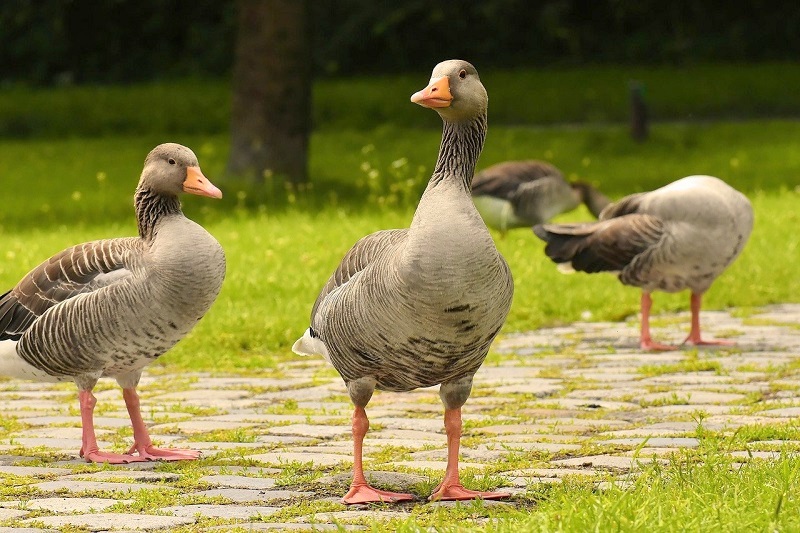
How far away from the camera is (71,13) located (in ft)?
108

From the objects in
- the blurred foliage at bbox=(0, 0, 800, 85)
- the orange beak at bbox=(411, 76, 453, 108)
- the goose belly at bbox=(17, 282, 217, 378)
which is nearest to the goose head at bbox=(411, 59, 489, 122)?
the orange beak at bbox=(411, 76, 453, 108)

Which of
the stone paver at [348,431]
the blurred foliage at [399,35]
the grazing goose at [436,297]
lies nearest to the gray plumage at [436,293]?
the grazing goose at [436,297]

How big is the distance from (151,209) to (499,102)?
22061 mm

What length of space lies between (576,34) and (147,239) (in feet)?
84.8

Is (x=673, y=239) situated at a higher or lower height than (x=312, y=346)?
higher

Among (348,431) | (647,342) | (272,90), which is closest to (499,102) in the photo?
(272,90)

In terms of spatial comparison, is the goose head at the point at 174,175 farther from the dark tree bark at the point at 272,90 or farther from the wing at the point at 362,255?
the dark tree bark at the point at 272,90

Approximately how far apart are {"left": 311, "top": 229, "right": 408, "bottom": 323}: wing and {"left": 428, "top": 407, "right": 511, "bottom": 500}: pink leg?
686mm

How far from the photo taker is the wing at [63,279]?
6.17 metres

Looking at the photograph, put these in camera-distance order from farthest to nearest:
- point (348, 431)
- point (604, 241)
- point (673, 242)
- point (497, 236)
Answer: point (497, 236) < point (604, 241) < point (673, 242) < point (348, 431)

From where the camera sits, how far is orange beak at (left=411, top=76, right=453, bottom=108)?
4.88 m

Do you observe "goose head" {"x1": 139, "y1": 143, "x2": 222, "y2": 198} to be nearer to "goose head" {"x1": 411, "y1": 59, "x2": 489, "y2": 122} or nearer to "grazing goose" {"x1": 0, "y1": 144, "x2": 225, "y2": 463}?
"grazing goose" {"x1": 0, "y1": 144, "x2": 225, "y2": 463}

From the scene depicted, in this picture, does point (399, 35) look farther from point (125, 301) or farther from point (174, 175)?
point (125, 301)

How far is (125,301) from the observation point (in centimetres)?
595
